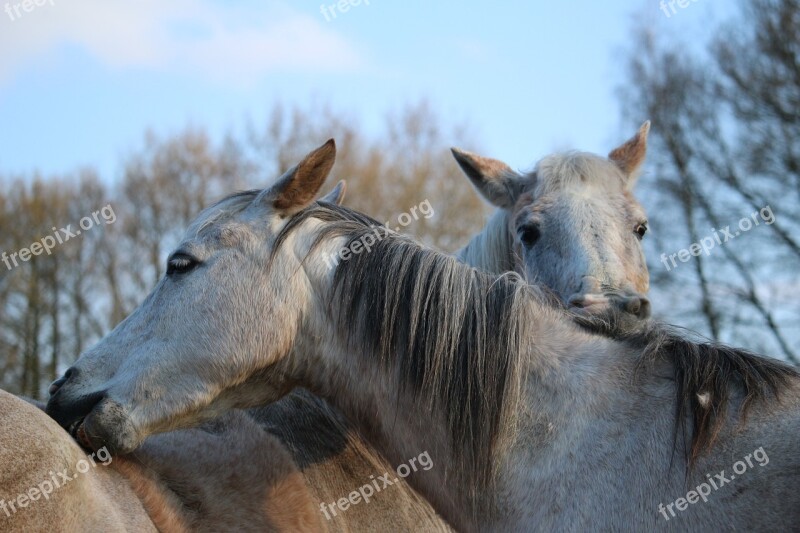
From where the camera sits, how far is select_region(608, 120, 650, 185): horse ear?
687 cm

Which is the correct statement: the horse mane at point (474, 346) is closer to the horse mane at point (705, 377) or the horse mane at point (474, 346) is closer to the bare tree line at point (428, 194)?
the horse mane at point (705, 377)

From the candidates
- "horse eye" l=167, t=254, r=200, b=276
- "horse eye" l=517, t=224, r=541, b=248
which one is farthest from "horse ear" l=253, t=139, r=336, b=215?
"horse eye" l=517, t=224, r=541, b=248

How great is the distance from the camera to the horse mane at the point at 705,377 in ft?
10.6

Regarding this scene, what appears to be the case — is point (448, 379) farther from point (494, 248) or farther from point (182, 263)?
point (494, 248)

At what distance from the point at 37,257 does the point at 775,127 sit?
69.4 feet

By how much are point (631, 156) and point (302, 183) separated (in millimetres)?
3731

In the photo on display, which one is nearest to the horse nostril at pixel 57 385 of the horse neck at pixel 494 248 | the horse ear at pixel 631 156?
the horse neck at pixel 494 248

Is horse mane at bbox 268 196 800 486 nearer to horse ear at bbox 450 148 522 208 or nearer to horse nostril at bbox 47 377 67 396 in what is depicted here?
Answer: horse nostril at bbox 47 377 67 396

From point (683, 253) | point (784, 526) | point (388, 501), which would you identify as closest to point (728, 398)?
point (784, 526)

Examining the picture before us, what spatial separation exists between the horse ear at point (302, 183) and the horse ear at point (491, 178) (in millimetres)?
2737

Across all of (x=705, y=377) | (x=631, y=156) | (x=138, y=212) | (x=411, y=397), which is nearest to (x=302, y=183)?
(x=411, y=397)

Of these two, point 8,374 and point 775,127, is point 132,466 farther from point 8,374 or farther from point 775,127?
point 775,127

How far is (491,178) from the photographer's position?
6.78 metres

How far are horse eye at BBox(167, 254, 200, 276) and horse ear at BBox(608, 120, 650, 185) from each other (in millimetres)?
4035
